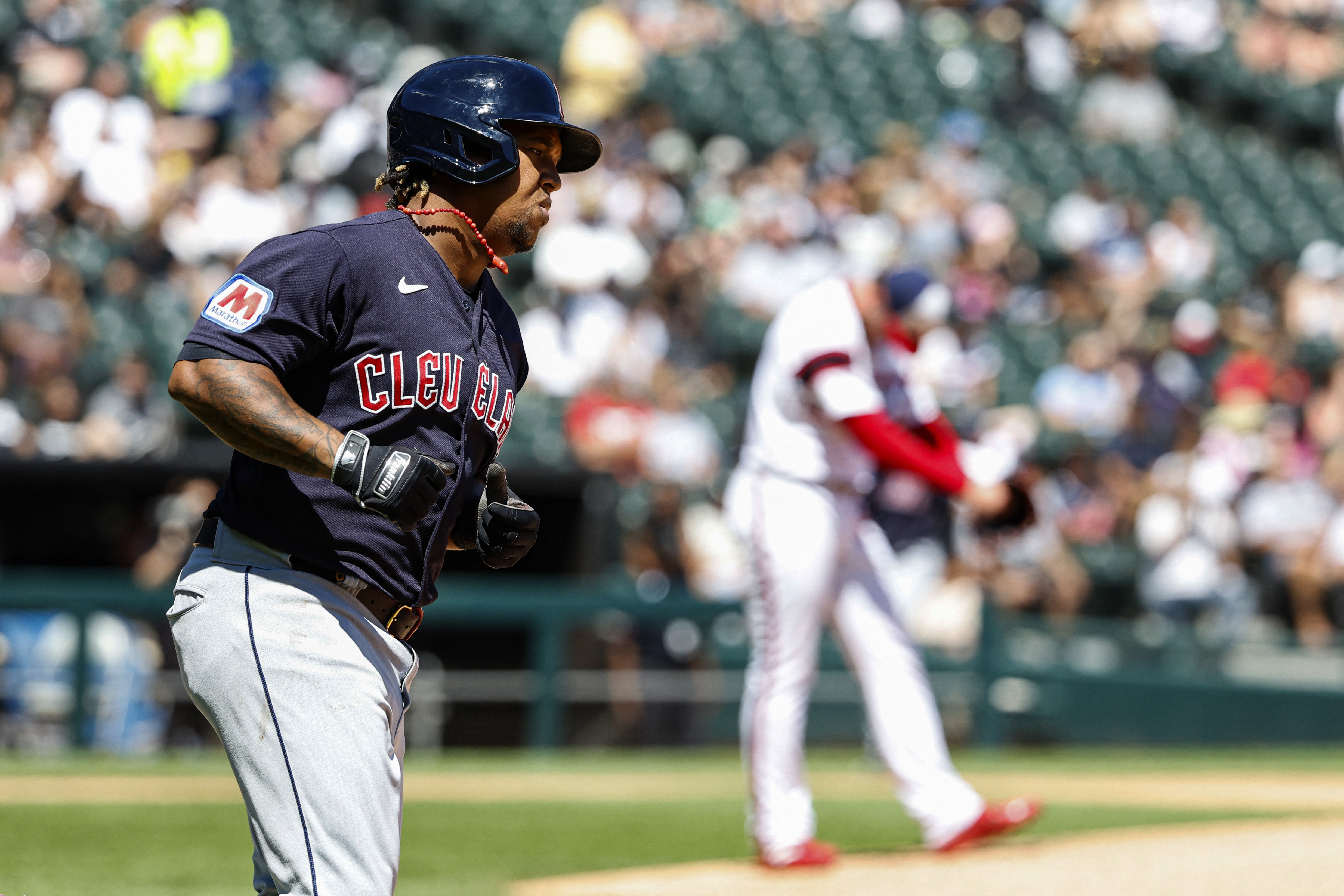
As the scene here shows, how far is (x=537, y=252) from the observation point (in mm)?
12516

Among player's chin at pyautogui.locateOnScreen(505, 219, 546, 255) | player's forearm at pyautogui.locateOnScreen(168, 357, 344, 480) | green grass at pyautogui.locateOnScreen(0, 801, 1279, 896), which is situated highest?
player's chin at pyautogui.locateOnScreen(505, 219, 546, 255)

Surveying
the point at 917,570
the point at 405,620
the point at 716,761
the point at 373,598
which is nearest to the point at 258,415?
the point at 373,598

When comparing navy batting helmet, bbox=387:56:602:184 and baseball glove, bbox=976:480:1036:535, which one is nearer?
navy batting helmet, bbox=387:56:602:184

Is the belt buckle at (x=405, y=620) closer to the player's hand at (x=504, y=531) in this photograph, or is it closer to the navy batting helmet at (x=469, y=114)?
the player's hand at (x=504, y=531)

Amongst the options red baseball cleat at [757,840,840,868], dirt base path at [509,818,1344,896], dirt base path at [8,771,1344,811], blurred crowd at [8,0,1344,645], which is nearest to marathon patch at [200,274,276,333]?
dirt base path at [509,818,1344,896]

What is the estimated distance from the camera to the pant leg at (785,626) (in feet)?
18.1

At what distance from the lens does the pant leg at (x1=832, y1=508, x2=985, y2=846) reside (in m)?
5.59

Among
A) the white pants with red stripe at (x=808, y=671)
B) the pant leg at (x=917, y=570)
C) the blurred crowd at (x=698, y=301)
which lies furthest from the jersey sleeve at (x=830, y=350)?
the blurred crowd at (x=698, y=301)

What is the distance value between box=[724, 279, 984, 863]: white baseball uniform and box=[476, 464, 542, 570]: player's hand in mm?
2213

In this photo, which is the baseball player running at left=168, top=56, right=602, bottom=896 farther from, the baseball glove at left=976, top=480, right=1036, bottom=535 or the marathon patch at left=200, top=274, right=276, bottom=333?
the baseball glove at left=976, top=480, right=1036, bottom=535

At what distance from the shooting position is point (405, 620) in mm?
3115

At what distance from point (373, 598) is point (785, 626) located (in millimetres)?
2736

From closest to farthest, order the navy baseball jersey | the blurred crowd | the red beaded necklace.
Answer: the navy baseball jersey, the red beaded necklace, the blurred crowd

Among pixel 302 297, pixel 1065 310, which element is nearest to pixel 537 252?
pixel 1065 310
